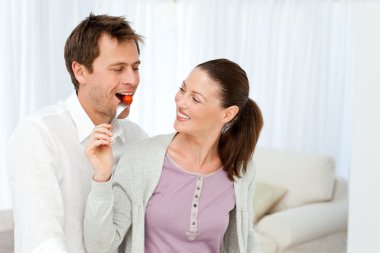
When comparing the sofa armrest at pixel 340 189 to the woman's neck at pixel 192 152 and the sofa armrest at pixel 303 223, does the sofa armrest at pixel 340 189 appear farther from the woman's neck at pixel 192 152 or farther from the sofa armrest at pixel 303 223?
the woman's neck at pixel 192 152

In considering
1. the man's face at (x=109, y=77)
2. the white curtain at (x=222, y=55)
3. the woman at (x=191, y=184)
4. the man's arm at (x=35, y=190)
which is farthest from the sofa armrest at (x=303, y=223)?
the man's arm at (x=35, y=190)

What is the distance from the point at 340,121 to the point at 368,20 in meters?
2.45

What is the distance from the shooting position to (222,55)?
200 inches

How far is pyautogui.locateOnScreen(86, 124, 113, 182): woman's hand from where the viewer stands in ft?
5.10

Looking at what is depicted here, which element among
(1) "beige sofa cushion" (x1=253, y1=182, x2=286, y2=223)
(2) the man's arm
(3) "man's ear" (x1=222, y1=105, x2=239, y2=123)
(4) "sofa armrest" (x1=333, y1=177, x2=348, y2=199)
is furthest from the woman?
(4) "sofa armrest" (x1=333, y1=177, x2=348, y2=199)

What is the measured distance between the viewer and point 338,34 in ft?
15.0

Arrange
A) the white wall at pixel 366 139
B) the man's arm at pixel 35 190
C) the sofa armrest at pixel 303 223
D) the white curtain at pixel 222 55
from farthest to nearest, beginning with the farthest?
the white curtain at pixel 222 55, the sofa armrest at pixel 303 223, the white wall at pixel 366 139, the man's arm at pixel 35 190

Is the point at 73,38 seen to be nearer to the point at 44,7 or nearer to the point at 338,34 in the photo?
the point at 44,7

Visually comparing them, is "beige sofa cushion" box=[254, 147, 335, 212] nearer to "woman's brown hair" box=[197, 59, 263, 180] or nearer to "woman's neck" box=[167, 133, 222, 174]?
"woman's brown hair" box=[197, 59, 263, 180]

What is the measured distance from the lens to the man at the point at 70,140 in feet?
5.12

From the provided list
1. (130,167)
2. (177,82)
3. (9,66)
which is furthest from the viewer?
(177,82)

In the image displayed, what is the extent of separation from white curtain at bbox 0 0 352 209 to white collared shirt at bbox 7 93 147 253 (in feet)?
8.58

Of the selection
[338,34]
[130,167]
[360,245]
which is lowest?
[360,245]

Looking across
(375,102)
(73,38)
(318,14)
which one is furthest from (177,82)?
(73,38)
